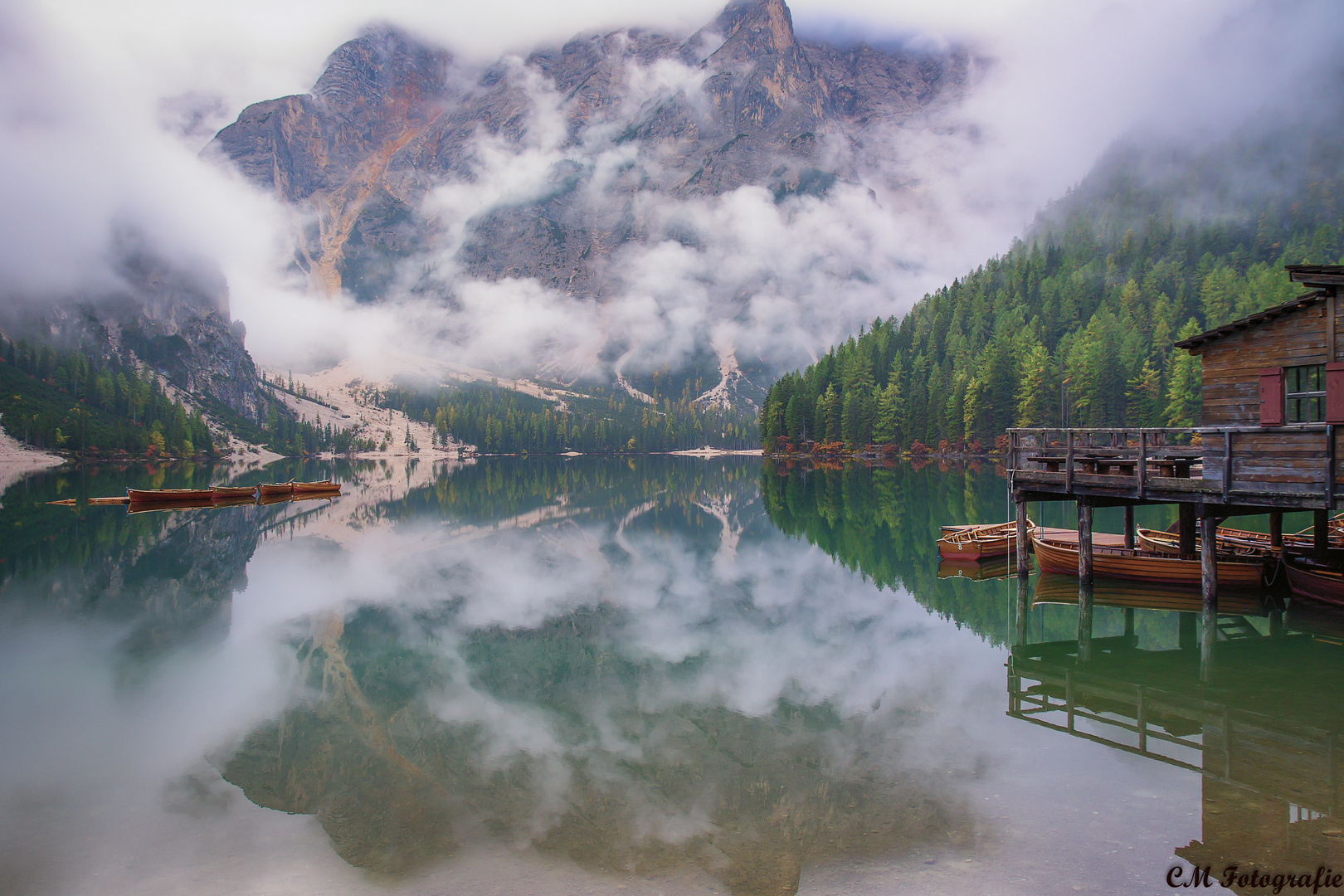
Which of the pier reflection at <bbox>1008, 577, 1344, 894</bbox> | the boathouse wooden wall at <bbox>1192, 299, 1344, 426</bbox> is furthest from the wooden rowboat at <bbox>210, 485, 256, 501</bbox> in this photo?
the boathouse wooden wall at <bbox>1192, 299, 1344, 426</bbox>

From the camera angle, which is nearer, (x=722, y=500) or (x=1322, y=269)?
(x=1322, y=269)

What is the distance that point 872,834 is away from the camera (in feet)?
33.9

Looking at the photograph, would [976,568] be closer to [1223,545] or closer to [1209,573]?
[1223,545]

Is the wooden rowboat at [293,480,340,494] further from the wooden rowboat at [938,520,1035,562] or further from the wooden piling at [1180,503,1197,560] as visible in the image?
the wooden piling at [1180,503,1197,560]

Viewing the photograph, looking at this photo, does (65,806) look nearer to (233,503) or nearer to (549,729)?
(549,729)

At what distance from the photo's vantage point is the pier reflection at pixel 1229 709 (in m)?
9.91

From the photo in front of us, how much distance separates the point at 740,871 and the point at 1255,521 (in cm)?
5156

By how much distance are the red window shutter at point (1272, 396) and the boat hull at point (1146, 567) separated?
692 centimetres

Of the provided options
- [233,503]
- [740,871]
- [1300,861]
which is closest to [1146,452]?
[1300,861]

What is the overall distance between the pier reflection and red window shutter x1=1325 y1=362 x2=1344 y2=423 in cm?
601

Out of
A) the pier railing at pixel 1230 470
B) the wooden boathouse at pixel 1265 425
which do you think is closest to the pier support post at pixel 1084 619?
the wooden boathouse at pixel 1265 425

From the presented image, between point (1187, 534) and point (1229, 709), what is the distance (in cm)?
1461

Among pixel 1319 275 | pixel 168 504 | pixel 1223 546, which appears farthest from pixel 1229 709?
pixel 168 504

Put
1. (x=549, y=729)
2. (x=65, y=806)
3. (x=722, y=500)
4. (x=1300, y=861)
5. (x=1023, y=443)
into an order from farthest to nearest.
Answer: (x=722, y=500), (x=1023, y=443), (x=549, y=729), (x=65, y=806), (x=1300, y=861)
